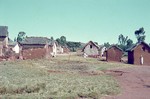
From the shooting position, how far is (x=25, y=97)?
48.9 feet

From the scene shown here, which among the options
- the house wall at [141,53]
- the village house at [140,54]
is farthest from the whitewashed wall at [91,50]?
the house wall at [141,53]

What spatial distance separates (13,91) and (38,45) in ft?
184

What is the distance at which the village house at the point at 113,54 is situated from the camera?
5859cm

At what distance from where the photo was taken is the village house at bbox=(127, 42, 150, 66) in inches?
2152

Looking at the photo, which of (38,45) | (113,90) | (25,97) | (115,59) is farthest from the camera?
(38,45)

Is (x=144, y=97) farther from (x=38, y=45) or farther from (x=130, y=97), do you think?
(x=38, y=45)

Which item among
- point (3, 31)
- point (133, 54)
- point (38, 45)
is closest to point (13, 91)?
point (133, 54)

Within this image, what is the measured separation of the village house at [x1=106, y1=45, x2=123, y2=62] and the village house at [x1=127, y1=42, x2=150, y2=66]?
160 inches

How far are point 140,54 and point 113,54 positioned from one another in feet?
20.7

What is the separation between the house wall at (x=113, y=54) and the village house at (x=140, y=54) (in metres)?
4.07

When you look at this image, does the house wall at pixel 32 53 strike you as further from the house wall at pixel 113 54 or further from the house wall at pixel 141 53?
the house wall at pixel 141 53

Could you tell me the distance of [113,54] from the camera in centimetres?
5903

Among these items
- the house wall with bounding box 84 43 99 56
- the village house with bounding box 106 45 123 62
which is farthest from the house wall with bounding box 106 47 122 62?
the house wall with bounding box 84 43 99 56

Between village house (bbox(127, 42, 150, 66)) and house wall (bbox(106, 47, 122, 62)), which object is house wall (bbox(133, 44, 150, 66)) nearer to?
village house (bbox(127, 42, 150, 66))
